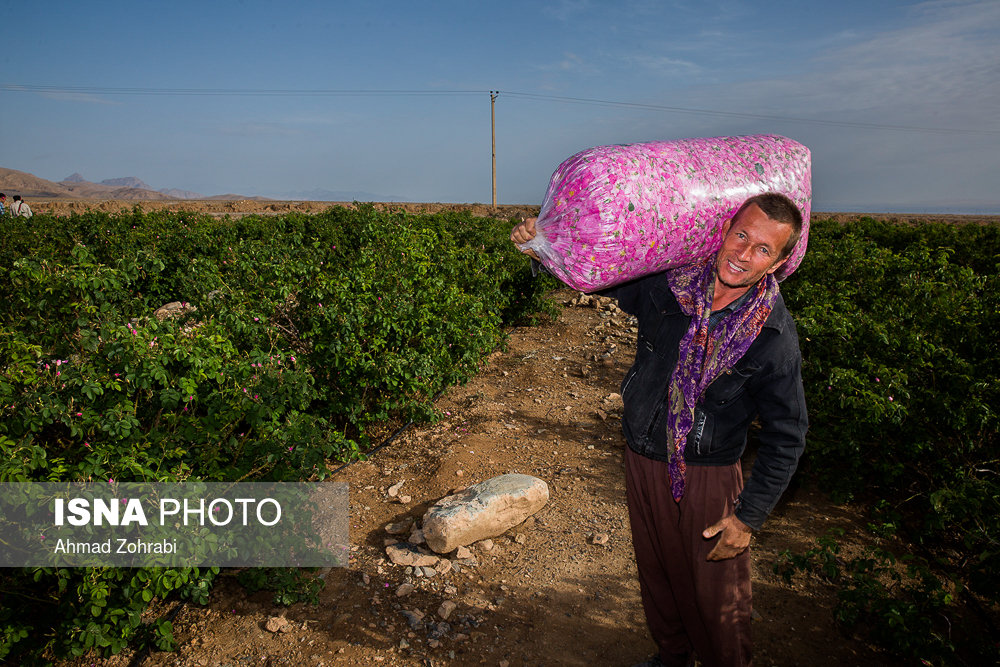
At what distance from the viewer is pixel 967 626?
2.91 m

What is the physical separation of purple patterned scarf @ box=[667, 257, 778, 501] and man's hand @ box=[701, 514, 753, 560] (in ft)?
0.54

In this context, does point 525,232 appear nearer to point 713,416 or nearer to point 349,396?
point 713,416

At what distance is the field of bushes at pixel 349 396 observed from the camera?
Answer: 249 centimetres

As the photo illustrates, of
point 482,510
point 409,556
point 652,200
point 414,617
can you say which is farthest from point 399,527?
point 652,200

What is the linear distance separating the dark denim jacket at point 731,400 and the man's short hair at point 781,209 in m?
0.24

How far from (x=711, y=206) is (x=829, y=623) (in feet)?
8.91

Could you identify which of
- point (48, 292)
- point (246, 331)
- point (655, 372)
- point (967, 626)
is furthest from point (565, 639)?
point (48, 292)

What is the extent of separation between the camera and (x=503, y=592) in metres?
3.36

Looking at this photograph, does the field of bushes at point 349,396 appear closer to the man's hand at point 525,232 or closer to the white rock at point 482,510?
the white rock at point 482,510

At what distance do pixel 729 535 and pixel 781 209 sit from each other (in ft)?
3.53

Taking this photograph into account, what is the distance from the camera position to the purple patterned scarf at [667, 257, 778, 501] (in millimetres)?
1816

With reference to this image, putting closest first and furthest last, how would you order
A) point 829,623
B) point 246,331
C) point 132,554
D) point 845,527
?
point 132,554
point 829,623
point 246,331
point 845,527

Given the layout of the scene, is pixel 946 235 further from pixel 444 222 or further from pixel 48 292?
pixel 48 292

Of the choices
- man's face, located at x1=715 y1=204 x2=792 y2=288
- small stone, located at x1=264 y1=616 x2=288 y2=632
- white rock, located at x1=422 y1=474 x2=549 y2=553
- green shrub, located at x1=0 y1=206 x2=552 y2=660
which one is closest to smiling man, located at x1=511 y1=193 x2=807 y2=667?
man's face, located at x1=715 y1=204 x2=792 y2=288
